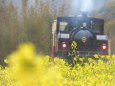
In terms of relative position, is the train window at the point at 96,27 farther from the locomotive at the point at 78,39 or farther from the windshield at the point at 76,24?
the locomotive at the point at 78,39

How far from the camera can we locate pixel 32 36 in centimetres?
1841

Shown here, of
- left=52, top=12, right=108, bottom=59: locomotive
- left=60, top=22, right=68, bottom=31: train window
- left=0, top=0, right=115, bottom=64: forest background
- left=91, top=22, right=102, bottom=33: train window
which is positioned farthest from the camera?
left=0, top=0, right=115, bottom=64: forest background

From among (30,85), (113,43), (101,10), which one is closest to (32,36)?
(113,43)

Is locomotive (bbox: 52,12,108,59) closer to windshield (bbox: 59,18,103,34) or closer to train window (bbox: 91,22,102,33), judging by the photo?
windshield (bbox: 59,18,103,34)

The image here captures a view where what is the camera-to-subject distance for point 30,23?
19.8m

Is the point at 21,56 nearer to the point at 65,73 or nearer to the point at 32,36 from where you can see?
the point at 65,73

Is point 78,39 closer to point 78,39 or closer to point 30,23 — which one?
point 78,39

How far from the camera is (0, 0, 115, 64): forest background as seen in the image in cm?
1584

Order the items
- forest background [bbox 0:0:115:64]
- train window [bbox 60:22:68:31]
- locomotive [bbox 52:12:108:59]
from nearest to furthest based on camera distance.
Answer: locomotive [bbox 52:12:108:59] < train window [bbox 60:22:68:31] < forest background [bbox 0:0:115:64]

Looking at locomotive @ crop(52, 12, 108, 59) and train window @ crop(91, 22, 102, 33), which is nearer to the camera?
locomotive @ crop(52, 12, 108, 59)

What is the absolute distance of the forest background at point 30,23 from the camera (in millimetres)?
15845

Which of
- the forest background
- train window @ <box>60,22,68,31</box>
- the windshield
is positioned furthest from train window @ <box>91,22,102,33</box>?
the forest background

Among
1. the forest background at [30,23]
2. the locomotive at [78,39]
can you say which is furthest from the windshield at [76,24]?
the forest background at [30,23]

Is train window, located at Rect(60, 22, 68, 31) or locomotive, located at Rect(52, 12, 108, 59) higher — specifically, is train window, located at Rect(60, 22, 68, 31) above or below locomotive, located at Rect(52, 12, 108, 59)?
above
